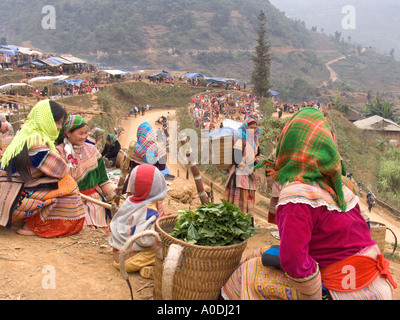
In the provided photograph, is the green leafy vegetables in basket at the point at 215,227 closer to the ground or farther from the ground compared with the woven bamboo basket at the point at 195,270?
farther from the ground

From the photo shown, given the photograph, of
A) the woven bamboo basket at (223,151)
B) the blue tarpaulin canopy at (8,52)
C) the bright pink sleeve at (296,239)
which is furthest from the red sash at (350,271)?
the blue tarpaulin canopy at (8,52)

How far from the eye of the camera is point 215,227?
2756 mm

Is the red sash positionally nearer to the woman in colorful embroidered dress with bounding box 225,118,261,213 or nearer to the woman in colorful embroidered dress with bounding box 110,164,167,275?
the woman in colorful embroidered dress with bounding box 110,164,167,275

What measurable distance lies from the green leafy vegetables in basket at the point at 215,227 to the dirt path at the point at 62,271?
2.24 ft

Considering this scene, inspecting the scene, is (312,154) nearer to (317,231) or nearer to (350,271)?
(317,231)

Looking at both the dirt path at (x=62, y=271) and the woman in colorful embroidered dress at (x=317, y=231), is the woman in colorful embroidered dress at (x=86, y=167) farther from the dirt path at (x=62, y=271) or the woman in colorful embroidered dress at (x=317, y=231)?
the woman in colorful embroidered dress at (x=317, y=231)

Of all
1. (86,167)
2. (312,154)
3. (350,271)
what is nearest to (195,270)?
(350,271)

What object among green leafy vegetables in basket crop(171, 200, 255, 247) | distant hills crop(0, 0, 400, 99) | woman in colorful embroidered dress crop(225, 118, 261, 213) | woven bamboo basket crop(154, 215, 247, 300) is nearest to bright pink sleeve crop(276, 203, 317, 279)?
woven bamboo basket crop(154, 215, 247, 300)

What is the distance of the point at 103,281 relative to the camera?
3.14 m

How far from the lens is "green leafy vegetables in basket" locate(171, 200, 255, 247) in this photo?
107 inches

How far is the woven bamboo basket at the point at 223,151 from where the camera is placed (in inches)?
193
